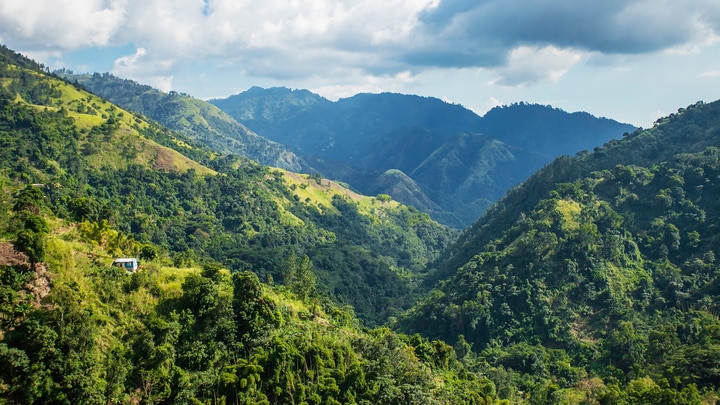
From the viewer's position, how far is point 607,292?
306 ft

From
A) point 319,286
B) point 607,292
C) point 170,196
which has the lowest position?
point 319,286

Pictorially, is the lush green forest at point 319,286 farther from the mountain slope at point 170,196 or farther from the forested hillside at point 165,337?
the mountain slope at point 170,196

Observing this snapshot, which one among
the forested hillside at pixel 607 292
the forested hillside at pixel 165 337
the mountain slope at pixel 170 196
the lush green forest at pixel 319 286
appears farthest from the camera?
the mountain slope at pixel 170 196

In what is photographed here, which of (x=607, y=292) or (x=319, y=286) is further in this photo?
(x=319, y=286)

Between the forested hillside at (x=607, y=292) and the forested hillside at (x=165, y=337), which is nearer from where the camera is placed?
the forested hillside at (x=165, y=337)

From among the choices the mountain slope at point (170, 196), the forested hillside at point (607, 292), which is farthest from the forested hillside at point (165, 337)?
the mountain slope at point (170, 196)

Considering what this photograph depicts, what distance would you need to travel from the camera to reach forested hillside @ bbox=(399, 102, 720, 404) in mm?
66875

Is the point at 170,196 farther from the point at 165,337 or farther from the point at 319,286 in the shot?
the point at 165,337

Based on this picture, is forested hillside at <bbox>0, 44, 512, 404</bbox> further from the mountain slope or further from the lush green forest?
the mountain slope

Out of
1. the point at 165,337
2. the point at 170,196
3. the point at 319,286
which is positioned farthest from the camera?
the point at 170,196

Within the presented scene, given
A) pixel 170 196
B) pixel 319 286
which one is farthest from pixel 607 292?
pixel 170 196

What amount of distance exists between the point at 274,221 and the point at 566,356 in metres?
111

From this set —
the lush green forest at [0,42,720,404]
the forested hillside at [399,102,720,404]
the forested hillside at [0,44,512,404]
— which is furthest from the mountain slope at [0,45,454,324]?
the forested hillside at [0,44,512,404]

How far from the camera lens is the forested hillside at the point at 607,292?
66875 millimetres
